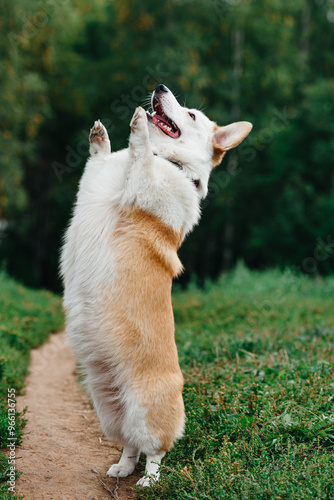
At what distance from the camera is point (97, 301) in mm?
3201

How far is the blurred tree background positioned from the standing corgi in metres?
11.8

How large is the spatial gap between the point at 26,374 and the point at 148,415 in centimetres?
279

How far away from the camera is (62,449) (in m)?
3.77

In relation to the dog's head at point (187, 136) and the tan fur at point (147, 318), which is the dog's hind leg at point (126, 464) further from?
the dog's head at point (187, 136)

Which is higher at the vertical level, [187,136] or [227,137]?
[227,137]

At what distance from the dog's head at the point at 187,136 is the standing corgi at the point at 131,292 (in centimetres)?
19

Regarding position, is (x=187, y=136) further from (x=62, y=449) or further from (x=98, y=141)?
(x=62, y=449)

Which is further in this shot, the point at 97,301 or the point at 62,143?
the point at 62,143

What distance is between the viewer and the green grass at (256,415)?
2953mm

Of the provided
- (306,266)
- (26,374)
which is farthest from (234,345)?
(306,266)

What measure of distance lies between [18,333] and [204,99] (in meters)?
11.4

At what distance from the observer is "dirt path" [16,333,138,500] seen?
3201 mm

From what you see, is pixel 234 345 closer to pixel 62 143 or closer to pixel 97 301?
pixel 97 301

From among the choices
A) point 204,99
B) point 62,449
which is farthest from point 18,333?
point 204,99
